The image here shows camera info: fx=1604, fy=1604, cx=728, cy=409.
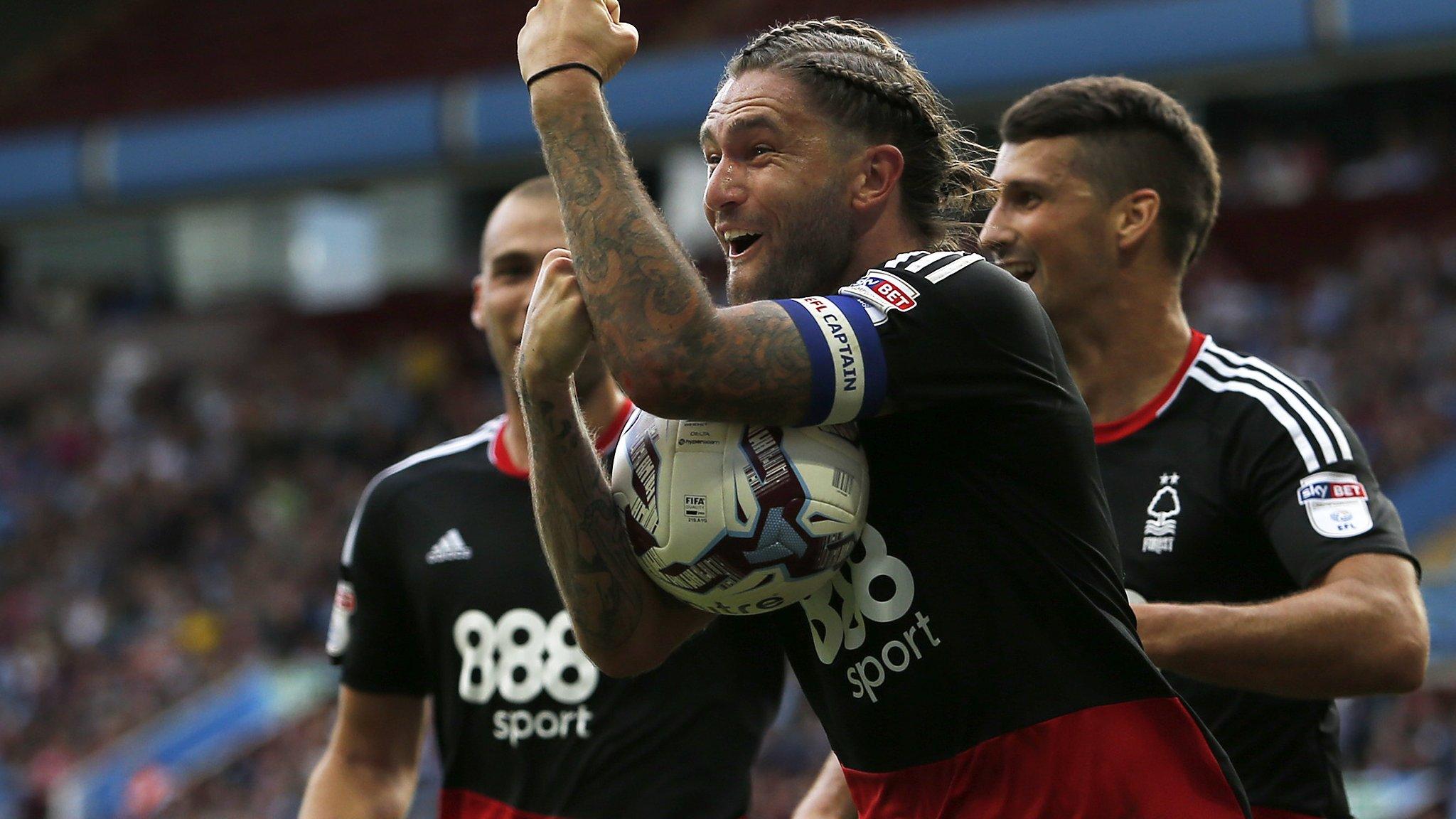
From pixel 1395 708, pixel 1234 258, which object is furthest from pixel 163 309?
pixel 1395 708

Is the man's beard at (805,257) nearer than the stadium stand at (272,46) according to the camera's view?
Yes

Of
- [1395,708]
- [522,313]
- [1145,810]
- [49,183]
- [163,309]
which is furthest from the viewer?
[163,309]

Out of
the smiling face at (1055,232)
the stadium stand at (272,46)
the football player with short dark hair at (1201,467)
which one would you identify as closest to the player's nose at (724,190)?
the football player with short dark hair at (1201,467)

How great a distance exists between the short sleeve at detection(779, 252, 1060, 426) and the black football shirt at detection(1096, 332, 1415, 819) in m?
1.12

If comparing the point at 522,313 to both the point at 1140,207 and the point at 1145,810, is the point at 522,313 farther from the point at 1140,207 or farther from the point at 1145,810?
the point at 1145,810

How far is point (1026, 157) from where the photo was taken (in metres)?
3.77

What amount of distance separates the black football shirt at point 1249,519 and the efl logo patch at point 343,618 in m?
1.96

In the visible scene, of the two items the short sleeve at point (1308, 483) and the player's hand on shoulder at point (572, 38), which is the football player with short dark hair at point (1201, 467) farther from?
the player's hand on shoulder at point (572, 38)

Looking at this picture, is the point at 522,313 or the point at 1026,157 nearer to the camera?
the point at 1026,157

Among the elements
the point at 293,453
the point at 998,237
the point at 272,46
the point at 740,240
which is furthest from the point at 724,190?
the point at 272,46

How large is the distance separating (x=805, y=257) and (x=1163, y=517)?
1.25m

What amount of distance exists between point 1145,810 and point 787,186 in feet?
3.64

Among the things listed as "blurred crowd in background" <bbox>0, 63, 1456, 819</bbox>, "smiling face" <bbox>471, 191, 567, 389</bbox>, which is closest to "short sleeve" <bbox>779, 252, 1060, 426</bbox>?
"smiling face" <bbox>471, 191, 567, 389</bbox>

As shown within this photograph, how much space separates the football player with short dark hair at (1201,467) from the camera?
2928 millimetres
